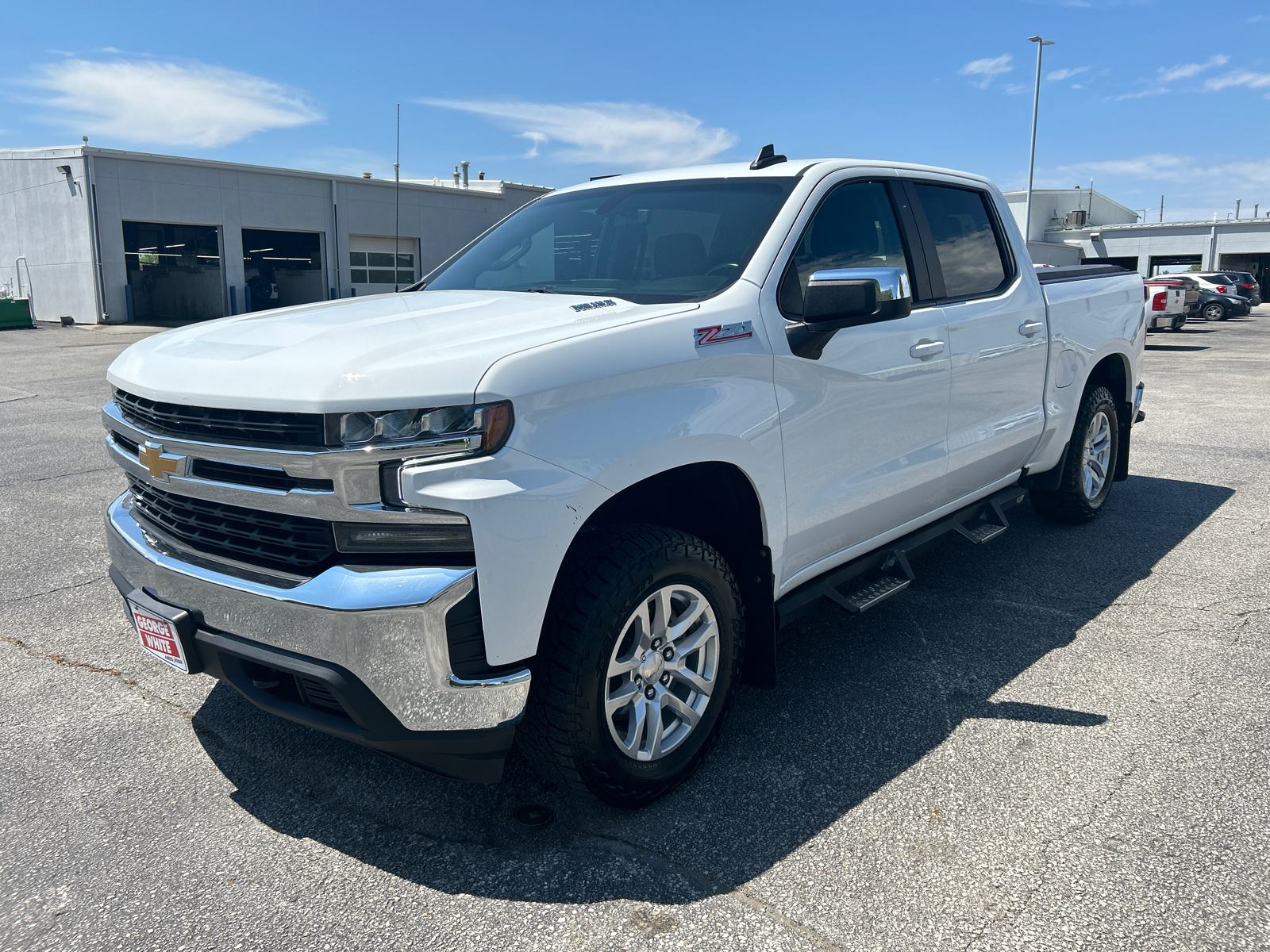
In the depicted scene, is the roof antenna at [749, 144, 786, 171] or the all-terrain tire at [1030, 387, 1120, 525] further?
the all-terrain tire at [1030, 387, 1120, 525]

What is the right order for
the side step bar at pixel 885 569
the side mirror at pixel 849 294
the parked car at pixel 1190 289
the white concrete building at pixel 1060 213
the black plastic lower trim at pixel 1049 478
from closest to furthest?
the side mirror at pixel 849 294 < the side step bar at pixel 885 569 < the black plastic lower trim at pixel 1049 478 < the parked car at pixel 1190 289 < the white concrete building at pixel 1060 213

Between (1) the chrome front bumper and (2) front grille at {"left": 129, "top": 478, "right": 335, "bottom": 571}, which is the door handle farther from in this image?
(2) front grille at {"left": 129, "top": 478, "right": 335, "bottom": 571}

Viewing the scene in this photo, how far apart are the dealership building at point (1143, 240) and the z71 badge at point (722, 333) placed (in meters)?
46.9

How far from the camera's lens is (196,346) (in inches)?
113

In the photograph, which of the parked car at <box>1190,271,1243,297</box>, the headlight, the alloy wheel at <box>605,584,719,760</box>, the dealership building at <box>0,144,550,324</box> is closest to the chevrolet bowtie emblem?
the headlight

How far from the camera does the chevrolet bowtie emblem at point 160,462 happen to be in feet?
8.83

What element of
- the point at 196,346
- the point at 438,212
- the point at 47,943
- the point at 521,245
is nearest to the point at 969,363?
the point at 521,245

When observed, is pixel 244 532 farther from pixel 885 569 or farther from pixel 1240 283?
pixel 1240 283

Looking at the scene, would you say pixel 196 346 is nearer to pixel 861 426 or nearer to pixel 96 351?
pixel 861 426

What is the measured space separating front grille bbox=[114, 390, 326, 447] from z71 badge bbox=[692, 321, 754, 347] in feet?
3.68

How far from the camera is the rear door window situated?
4.19 metres

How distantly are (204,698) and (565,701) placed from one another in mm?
1837

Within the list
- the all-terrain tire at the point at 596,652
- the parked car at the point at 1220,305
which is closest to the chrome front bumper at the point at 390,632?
the all-terrain tire at the point at 596,652

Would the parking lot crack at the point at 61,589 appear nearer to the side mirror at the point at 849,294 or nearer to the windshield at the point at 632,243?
the windshield at the point at 632,243
